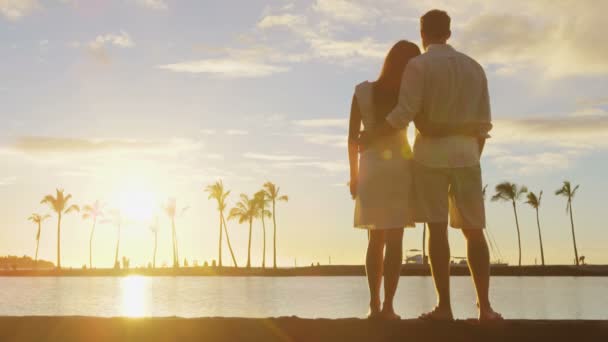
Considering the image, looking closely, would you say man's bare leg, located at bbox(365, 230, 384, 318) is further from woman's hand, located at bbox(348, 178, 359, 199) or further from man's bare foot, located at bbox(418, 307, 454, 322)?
man's bare foot, located at bbox(418, 307, 454, 322)

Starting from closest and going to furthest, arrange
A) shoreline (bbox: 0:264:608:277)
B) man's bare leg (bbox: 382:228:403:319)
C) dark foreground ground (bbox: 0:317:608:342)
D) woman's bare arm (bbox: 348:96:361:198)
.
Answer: dark foreground ground (bbox: 0:317:608:342) → man's bare leg (bbox: 382:228:403:319) → woman's bare arm (bbox: 348:96:361:198) → shoreline (bbox: 0:264:608:277)

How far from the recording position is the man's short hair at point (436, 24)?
4.88 metres

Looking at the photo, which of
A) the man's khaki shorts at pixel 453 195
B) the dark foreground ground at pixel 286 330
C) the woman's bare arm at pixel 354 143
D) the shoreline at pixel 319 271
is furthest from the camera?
the shoreline at pixel 319 271

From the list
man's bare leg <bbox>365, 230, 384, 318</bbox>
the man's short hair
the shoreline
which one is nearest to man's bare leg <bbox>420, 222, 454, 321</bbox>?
man's bare leg <bbox>365, 230, 384, 318</bbox>

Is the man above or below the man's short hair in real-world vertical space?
below

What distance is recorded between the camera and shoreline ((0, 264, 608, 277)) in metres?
93.2

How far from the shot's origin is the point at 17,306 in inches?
1592

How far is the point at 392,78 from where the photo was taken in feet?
16.3

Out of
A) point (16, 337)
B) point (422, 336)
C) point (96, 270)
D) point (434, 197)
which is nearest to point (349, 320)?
point (422, 336)

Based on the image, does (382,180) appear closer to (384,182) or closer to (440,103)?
(384,182)

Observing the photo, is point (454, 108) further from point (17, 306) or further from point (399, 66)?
point (17, 306)

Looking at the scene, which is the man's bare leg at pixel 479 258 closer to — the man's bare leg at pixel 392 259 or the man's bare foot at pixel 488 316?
the man's bare foot at pixel 488 316

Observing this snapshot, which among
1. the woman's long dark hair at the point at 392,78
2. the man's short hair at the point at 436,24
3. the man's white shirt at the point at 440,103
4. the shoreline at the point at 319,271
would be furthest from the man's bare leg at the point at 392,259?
the shoreline at the point at 319,271

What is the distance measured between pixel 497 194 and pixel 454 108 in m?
92.0
